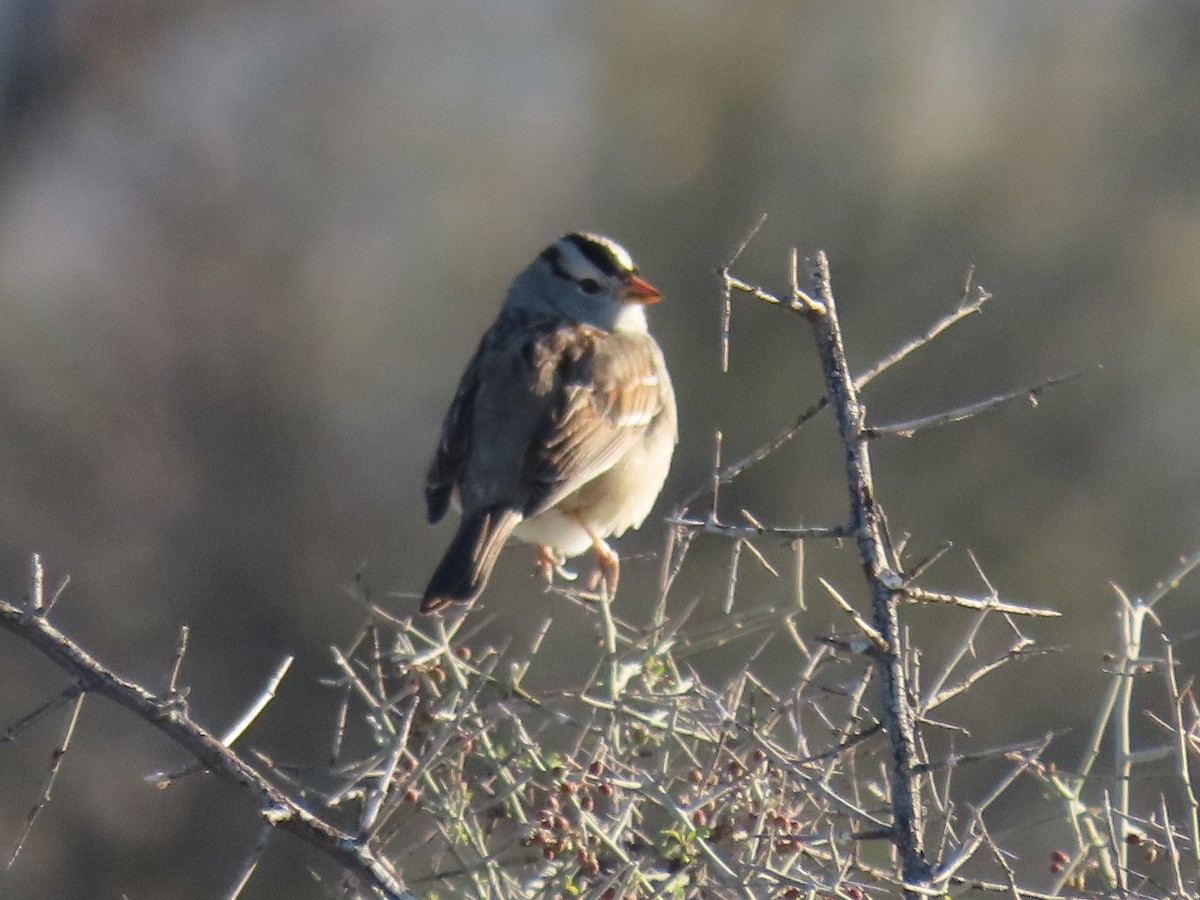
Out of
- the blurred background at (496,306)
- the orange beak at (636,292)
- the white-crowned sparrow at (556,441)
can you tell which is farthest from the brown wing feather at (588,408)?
the blurred background at (496,306)

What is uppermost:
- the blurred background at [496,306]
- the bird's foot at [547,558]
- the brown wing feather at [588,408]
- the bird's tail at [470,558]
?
the brown wing feather at [588,408]

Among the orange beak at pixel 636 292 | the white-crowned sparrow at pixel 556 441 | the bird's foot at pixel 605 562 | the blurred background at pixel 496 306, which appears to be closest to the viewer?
the white-crowned sparrow at pixel 556 441

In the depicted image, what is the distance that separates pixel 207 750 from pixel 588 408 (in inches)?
113

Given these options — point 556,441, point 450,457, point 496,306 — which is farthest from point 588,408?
point 496,306

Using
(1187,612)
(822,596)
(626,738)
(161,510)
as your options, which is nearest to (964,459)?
(1187,612)

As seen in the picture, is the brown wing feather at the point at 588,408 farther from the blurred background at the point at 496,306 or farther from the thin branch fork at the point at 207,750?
the blurred background at the point at 496,306

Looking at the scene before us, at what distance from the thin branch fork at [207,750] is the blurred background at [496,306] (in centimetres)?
781

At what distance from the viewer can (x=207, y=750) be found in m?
2.37

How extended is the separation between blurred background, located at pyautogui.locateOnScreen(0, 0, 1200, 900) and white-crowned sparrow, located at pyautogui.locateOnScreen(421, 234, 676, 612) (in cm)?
490

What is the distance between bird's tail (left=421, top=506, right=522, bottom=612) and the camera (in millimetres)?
4422

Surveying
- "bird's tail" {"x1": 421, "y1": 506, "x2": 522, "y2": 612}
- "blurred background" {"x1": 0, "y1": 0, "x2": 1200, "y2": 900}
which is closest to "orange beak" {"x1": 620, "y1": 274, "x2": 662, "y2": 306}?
"bird's tail" {"x1": 421, "y1": 506, "x2": 522, "y2": 612}

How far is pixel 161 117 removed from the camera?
629 inches

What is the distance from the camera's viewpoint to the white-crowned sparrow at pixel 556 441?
4922 millimetres

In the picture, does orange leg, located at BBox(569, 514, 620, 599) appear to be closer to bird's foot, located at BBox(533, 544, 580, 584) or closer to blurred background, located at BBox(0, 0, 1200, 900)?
bird's foot, located at BBox(533, 544, 580, 584)
